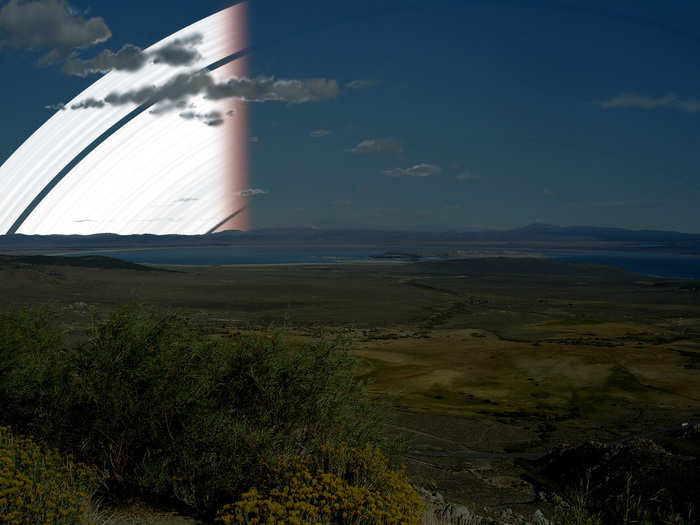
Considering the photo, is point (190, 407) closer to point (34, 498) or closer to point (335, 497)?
point (34, 498)

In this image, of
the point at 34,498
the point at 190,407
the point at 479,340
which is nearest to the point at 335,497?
the point at 34,498

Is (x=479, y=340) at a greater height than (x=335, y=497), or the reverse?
(x=335, y=497)

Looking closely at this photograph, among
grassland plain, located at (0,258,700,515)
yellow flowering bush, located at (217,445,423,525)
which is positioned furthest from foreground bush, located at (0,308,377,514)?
grassland plain, located at (0,258,700,515)

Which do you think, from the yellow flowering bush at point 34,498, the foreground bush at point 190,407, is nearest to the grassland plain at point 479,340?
the foreground bush at point 190,407

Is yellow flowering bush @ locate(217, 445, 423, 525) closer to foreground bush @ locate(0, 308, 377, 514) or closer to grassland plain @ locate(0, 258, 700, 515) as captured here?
foreground bush @ locate(0, 308, 377, 514)

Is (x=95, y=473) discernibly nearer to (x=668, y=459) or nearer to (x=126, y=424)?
(x=126, y=424)

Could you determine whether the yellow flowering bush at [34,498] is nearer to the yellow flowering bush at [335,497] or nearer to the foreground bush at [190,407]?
the yellow flowering bush at [335,497]

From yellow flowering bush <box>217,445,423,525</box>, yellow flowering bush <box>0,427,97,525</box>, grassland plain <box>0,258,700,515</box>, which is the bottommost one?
grassland plain <box>0,258,700,515</box>
